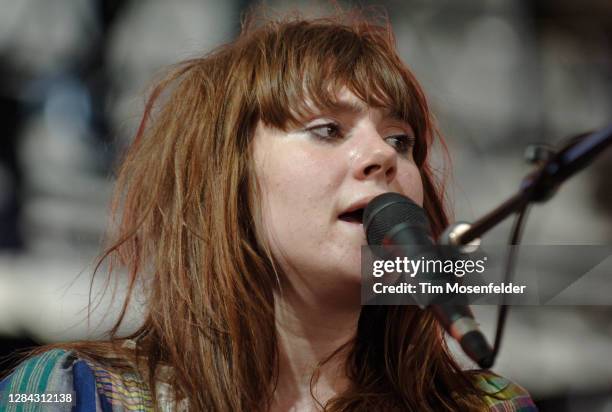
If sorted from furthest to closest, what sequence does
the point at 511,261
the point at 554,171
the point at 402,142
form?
the point at 402,142 < the point at 511,261 < the point at 554,171

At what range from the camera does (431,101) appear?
1727 millimetres

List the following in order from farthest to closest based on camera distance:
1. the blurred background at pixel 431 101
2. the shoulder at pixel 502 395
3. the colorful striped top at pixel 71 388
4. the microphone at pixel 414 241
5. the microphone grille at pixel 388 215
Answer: the blurred background at pixel 431 101, the shoulder at pixel 502 395, the colorful striped top at pixel 71 388, the microphone grille at pixel 388 215, the microphone at pixel 414 241

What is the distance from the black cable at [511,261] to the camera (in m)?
0.73

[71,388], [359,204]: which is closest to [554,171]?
[359,204]

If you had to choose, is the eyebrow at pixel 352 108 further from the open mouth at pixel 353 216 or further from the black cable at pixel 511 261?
the black cable at pixel 511 261

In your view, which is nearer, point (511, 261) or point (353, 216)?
point (511, 261)

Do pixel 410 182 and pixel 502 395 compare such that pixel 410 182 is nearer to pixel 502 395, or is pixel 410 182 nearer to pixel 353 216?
pixel 353 216

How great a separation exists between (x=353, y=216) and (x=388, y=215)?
241mm

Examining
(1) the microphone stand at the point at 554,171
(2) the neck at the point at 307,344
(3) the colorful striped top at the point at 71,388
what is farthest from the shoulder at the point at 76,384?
(1) the microphone stand at the point at 554,171

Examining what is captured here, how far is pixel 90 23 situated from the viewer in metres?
1.75

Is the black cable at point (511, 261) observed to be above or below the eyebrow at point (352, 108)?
below

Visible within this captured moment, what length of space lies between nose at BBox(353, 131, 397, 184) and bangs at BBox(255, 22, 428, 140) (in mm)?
90

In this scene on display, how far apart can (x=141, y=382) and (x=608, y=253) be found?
712 millimetres

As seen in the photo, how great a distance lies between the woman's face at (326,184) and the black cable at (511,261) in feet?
0.97
